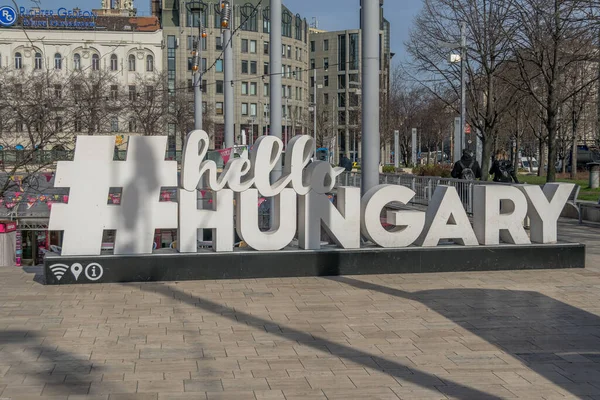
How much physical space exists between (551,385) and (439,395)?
1090 mm

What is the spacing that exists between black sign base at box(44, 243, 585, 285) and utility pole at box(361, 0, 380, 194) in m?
1.57

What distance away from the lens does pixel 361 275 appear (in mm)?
13172

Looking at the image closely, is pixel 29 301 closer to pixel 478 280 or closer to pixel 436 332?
pixel 436 332

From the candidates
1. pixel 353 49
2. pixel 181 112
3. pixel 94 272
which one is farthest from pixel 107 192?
pixel 353 49

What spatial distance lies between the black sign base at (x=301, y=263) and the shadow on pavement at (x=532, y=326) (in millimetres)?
521

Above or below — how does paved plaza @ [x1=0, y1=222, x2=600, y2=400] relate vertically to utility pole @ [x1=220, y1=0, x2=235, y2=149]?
below

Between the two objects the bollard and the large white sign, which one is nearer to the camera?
the large white sign

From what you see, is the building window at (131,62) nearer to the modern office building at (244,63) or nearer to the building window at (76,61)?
the modern office building at (244,63)

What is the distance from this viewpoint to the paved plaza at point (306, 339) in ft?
23.8

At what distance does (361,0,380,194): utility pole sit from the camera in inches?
553

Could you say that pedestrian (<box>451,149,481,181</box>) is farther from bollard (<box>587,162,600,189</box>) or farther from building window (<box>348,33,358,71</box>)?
building window (<box>348,33,358,71</box>)

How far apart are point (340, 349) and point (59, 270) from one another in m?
5.43

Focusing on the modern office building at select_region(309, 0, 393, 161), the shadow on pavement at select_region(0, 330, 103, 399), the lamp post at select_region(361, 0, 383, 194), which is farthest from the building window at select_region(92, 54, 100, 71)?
the modern office building at select_region(309, 0, 393, 161)

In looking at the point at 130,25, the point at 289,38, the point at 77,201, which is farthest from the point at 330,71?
the point at 77,201
